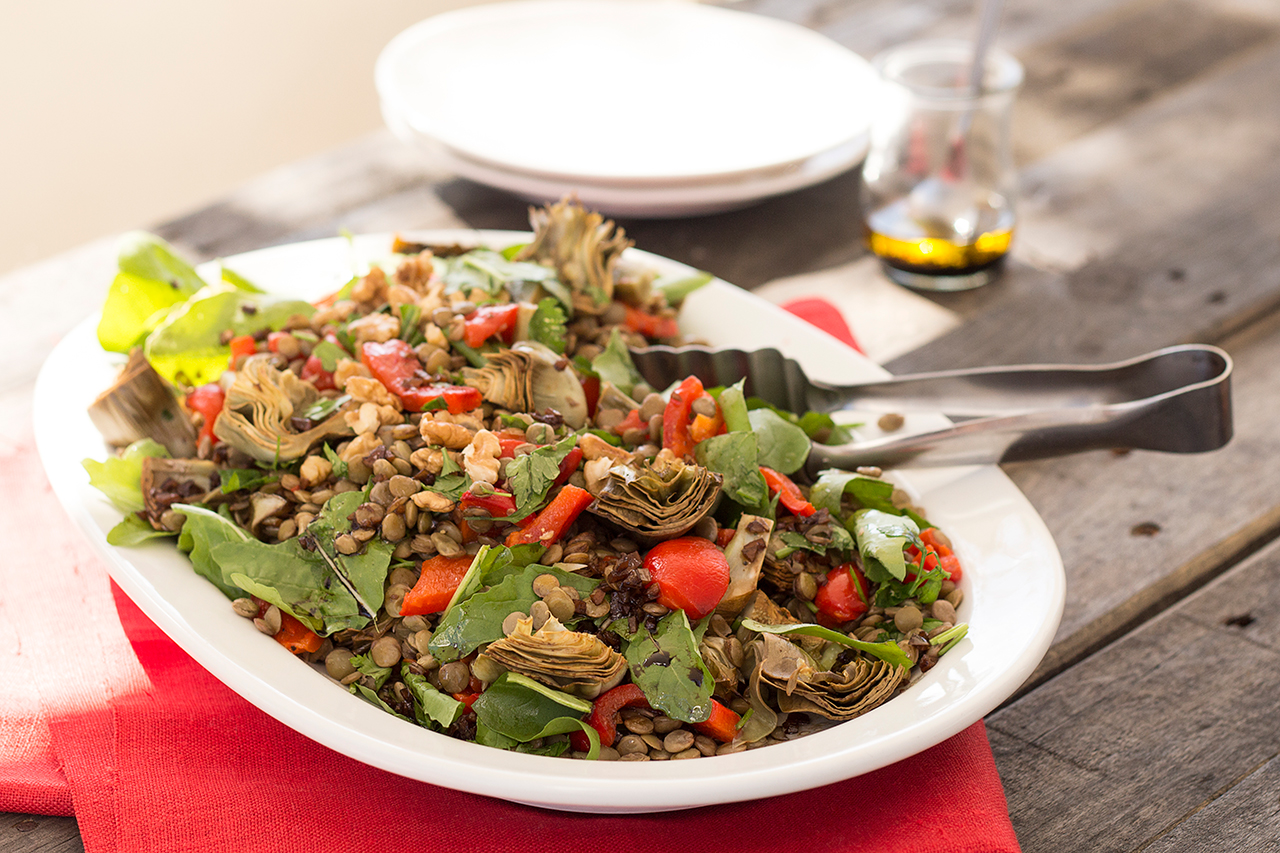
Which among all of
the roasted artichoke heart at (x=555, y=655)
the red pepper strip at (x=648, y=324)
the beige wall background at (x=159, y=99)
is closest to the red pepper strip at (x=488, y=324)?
the red pepper strip at (x=648, y=324)

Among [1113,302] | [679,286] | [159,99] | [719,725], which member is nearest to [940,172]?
[1113,302]

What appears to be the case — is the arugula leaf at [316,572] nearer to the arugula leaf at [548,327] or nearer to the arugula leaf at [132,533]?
the arugula leaf at [132,533]

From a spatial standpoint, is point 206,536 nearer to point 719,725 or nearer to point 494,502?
point 494,502

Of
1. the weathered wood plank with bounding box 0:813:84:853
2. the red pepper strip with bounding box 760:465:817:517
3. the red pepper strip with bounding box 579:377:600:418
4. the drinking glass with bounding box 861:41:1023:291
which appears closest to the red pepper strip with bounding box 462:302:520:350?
the red pepper strip with bounding box 579:377:600:418

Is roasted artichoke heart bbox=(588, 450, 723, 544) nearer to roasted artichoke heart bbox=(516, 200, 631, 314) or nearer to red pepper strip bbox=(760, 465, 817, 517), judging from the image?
red pepper strip bbox=(760, 465, 817, 517)

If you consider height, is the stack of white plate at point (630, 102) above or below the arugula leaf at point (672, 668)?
above

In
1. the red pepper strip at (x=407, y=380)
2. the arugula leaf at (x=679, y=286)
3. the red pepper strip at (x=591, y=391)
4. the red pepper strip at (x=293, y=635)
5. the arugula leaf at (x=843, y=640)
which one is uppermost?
the red pepper strip at (x=407, y=380)
